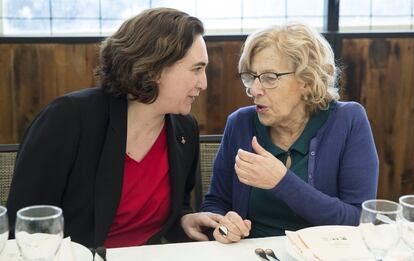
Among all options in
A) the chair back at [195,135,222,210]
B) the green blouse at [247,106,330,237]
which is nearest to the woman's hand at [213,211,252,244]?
the green blouse at [247,106,330,237]

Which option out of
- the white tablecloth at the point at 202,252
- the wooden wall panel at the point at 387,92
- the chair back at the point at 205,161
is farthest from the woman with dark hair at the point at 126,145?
the wooden wall panel at the point at 387,92

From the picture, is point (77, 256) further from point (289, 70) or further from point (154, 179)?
point (289, 70)

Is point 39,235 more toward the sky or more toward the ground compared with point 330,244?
more toward the sky

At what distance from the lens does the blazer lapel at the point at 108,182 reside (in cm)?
188

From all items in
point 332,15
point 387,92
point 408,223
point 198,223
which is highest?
point 332,15

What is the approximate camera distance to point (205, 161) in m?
2.26

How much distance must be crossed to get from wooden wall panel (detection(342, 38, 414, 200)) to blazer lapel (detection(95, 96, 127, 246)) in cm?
201

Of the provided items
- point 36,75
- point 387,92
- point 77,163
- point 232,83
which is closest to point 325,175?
point 77,163

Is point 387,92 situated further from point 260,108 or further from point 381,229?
point 381,229

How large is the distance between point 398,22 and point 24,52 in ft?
7.68

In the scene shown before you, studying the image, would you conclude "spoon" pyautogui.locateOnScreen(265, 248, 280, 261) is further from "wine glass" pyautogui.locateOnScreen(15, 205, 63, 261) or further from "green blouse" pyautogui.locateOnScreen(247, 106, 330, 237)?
"wine glass" pyautogui.locateOnScreen(15, 205, 63, 261)

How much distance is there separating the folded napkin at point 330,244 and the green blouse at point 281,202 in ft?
1.28

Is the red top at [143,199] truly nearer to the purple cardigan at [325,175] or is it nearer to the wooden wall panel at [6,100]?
the purple cardigan at [325,175]

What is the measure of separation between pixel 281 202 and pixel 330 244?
50 centimetres
